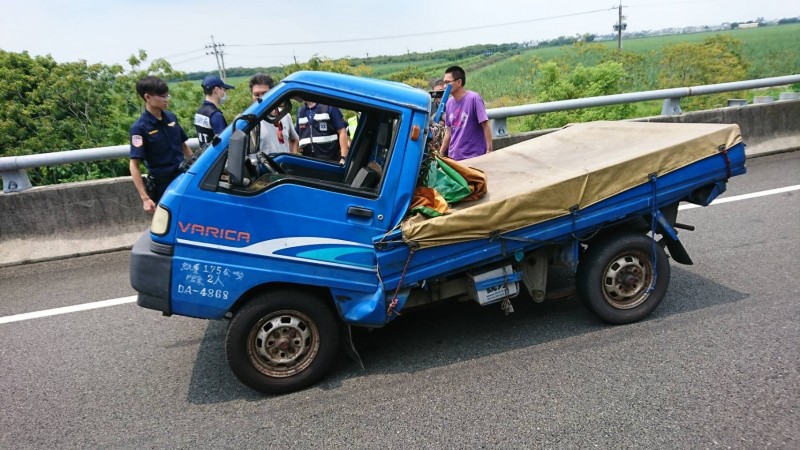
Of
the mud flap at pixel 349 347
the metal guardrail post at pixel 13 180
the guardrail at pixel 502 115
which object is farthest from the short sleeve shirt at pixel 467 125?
the metal guardrail post at pixel 13 180

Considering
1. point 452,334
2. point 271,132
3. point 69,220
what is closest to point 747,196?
point 452,334

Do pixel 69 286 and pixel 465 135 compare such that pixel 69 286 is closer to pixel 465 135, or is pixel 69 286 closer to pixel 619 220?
pixel 465 135

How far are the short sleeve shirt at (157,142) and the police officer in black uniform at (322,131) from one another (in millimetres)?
1283

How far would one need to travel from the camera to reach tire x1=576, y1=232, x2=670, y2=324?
4000 millimetres

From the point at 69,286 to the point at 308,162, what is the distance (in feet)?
10.4

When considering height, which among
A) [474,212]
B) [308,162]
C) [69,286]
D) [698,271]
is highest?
[308,162]

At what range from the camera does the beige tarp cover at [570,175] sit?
3.54m

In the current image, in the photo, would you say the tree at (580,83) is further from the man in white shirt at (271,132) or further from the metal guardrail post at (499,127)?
the man in white shirt at (271,132)

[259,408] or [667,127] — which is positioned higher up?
[667,127]

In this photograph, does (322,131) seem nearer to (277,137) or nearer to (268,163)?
(277,137)

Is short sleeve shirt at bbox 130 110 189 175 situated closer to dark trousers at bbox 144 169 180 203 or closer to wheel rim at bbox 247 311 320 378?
dark trousers at bbox 144 169 180 203

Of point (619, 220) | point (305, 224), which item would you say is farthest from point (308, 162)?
point (619, 220)

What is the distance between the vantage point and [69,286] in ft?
18.3

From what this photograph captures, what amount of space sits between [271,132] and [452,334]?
2808 millimetres
